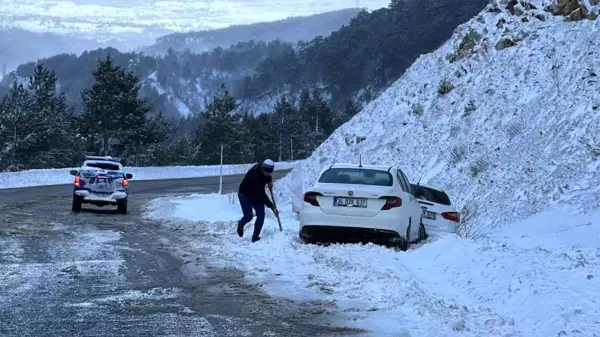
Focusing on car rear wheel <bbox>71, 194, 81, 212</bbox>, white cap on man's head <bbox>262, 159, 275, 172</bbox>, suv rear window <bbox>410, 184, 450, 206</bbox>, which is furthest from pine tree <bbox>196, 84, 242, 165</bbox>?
white cap on man's head <bbox>262, 159, 275, 172</bbox>

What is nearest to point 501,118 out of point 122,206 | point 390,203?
point 390,203

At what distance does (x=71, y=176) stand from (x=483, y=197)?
3171 centimetres

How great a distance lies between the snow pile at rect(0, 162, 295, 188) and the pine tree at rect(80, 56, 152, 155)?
891 cm

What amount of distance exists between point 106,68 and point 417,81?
40360 millimetres

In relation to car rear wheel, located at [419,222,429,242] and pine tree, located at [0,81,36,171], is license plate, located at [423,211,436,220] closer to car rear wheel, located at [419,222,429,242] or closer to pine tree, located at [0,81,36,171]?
car rear wheel, located at [419,222,429,242]

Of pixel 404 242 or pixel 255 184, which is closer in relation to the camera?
pixel 404 242

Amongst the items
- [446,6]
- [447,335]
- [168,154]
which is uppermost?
[446,6]

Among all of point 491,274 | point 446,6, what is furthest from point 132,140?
point 446,6

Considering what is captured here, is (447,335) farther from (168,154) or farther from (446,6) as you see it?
(446,6)

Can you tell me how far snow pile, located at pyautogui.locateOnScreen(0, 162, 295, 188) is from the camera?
38216 mm

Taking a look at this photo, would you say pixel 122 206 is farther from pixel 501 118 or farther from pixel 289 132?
pixel 289 132

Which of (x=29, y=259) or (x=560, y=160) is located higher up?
(x=560, y=160)

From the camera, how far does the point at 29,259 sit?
420 inches

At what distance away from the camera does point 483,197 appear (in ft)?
58.8
